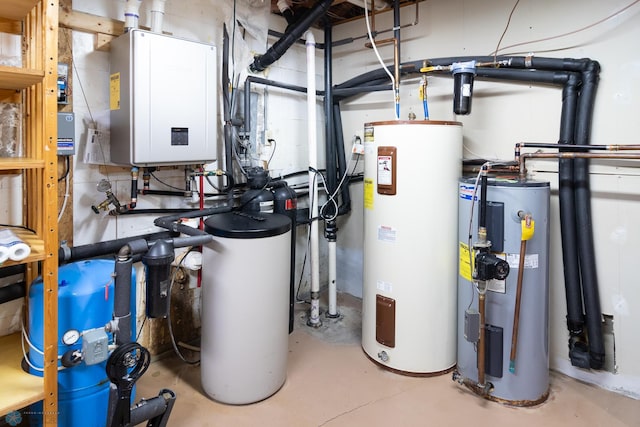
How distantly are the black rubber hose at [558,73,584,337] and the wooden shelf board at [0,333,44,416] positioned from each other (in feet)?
8.03

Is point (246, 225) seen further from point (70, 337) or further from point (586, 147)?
point (586, 147)

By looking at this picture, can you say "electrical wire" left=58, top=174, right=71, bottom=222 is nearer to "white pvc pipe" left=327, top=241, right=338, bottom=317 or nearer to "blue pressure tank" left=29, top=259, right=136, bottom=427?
"blue pressure tank" left=29, top=259, right=136, bottom=427

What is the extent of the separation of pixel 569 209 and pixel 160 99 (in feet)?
7.00

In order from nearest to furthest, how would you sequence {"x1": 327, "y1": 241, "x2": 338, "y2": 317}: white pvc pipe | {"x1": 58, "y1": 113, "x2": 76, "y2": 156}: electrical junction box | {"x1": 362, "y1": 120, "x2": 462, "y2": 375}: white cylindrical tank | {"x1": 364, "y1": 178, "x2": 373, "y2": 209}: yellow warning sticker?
{"x1": 58, "y1": 113, "x2": 76, "y2": 156}: electrical junction box, {"x1": 362, "y1": 120, "x2": 462, "y2": 375}: white cylindrical tank, {"x1": 364, "y1": 178, "x2": 373, "y2": 209}: yellow warning sticker, {"x1": 327, "y1": 241, "x2": 338, "y2": 317}: white pvc pipe

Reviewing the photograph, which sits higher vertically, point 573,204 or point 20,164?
point 20,164

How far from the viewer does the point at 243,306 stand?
6.64 feet

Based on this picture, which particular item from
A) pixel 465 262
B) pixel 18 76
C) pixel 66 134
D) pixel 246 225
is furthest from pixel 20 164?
pixel 465 262

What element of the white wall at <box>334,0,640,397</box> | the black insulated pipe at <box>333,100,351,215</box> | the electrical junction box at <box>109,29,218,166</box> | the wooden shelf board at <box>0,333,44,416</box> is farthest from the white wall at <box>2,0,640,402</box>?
the wooden shelf board at <box>0,333,44,416</box>

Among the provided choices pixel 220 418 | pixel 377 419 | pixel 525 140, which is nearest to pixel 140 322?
pixel 220 418

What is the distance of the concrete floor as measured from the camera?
2023mm

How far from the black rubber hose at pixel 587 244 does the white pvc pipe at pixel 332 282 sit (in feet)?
4.92

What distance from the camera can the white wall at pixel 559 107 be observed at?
2148 millimetres

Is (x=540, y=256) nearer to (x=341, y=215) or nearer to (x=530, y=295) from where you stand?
(x=530, y=295)

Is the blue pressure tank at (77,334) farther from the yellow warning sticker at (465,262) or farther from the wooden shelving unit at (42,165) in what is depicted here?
the yellow warning sticker at (465,262)
